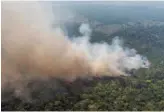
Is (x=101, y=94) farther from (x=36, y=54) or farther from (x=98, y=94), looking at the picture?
(x=36, y=54)

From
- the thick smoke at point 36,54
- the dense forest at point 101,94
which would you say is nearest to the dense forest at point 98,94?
the dense forest at point 101,94

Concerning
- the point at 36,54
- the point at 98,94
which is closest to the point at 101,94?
the point at 98,94

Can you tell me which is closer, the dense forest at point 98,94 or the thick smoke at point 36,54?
the dense forest at point 98,94

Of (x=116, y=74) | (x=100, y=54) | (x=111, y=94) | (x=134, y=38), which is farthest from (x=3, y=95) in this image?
(x=134, y=38)

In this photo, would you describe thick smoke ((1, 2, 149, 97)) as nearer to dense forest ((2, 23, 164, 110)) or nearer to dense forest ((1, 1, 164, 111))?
dense forest ((1, 1, 164, 111))

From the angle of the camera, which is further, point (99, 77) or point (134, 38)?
point (134, 38)

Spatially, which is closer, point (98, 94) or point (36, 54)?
point (98, 94)

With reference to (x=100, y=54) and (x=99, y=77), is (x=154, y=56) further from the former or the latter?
(x=99, y=77)

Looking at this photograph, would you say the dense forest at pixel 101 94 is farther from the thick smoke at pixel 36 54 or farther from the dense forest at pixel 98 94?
the thick smoke at pixel 36 54
